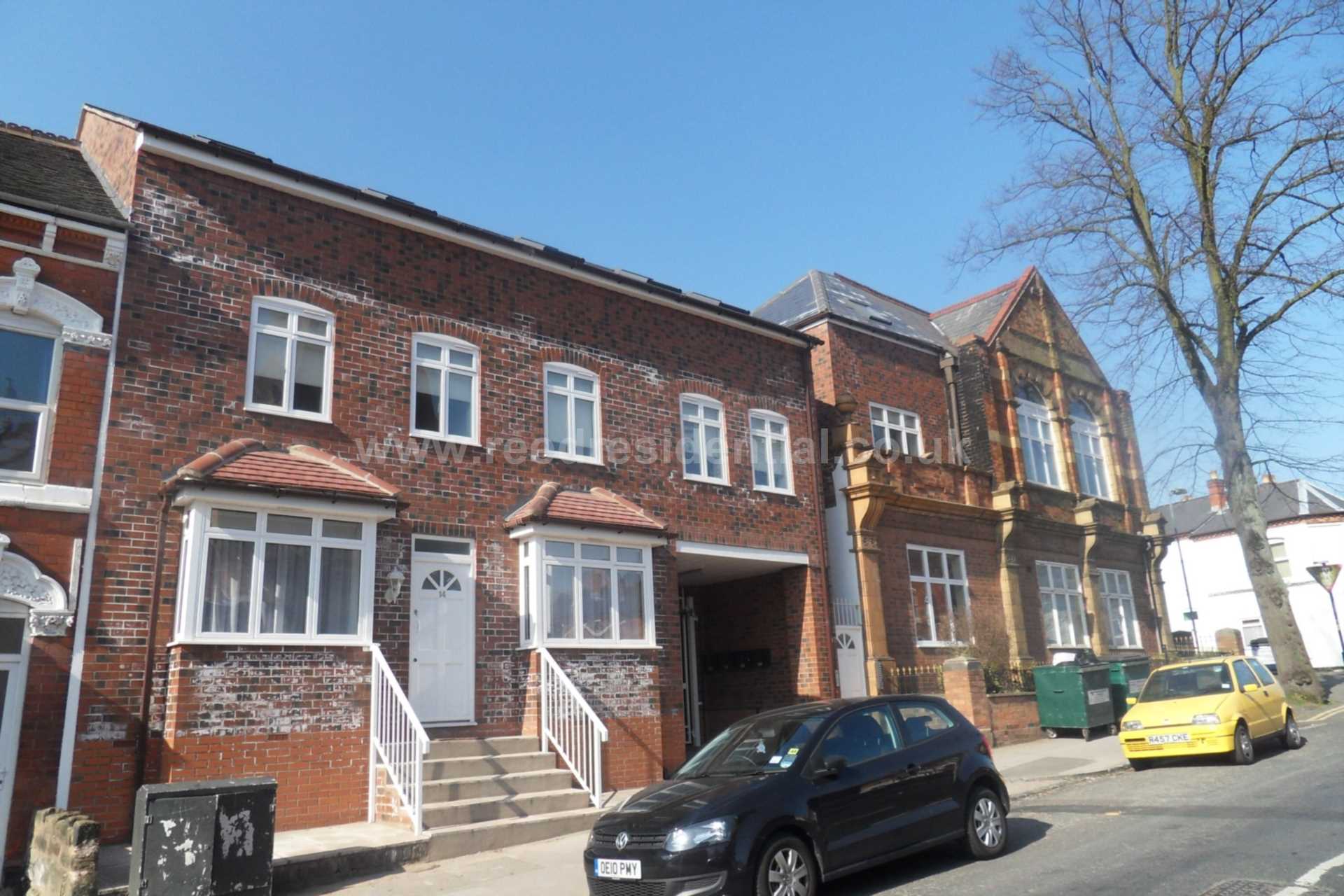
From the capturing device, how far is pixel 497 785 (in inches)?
446

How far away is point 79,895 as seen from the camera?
25.2ft

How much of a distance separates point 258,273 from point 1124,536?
893 inches

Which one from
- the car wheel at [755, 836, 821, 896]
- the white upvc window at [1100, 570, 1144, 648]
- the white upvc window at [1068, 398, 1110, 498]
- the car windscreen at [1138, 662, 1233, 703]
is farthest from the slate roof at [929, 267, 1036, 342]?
the car wheel at [755, 836, 821, 896]

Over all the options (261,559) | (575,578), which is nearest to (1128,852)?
(575,578)

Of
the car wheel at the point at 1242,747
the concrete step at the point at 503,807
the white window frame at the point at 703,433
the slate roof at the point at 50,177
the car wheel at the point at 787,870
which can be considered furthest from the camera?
the white window frame at the point at 703,433

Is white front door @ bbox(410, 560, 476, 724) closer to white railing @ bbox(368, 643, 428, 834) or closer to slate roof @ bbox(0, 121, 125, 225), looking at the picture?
white railing @ bbox(368, 643, 428, 834)

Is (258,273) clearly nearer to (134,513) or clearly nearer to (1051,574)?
(134,513)

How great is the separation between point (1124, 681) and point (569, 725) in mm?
11600

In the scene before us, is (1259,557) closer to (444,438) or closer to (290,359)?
(444,438)

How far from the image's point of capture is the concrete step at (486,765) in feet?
37.1

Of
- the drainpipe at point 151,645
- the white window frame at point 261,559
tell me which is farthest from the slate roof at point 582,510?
the drainpipe at point 151,645

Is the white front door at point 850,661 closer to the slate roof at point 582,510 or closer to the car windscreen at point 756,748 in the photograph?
the slate roof at point 582,510

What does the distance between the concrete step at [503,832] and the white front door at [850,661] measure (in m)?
7.31

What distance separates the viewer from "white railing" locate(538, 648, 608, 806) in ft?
40.0
